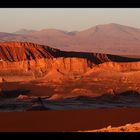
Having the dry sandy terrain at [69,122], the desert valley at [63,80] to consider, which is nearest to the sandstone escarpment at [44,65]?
the desert valley at [63,80]

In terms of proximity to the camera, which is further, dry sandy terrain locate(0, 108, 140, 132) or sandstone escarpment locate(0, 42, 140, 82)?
sandstone escarpment locate(0, 42, 140, 82)

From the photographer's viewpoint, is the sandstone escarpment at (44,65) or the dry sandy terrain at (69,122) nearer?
the dry sandy terrain at (69,122)

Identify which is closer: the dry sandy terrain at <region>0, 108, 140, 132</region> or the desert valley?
the dry sandy terrain at <region>0, 108, 140, 132</region>

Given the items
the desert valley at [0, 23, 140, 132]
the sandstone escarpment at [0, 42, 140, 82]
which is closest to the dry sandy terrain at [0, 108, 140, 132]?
the desert valley at [0, 23, 140, 132]

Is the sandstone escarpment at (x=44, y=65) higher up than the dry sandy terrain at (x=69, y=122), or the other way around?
the dry sandy terrain at (x=69, y=122)

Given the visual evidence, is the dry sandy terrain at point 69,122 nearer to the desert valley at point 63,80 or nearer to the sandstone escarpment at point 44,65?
the desert valley at point 63,80

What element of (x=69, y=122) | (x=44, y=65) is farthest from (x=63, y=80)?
(x=69, y=122)

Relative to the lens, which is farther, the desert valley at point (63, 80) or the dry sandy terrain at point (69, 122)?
the desert valley at point (63, 80)

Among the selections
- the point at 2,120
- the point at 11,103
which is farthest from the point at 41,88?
the point at 2,120

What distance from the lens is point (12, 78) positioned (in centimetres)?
3094

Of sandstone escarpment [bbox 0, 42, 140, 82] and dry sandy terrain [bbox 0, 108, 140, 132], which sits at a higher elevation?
dry sandy terrain [bbox 0, 108, 140, 132]

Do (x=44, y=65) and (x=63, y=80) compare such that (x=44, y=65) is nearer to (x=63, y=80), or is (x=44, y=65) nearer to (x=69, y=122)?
(x=63, y=80)

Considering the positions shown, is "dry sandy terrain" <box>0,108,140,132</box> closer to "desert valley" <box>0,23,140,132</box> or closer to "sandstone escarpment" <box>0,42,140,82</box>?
"desert valley" <box>0,23,140,132</box>
